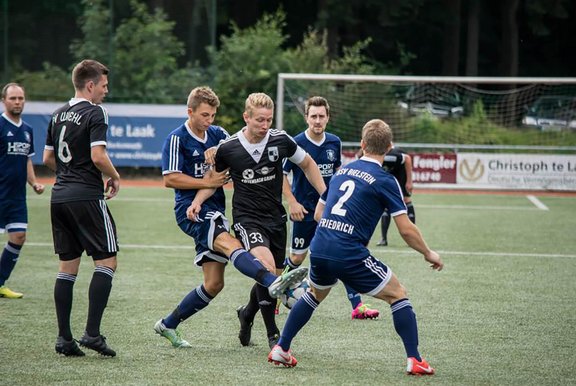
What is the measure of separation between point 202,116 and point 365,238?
1.55m

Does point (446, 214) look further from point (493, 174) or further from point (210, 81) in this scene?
point (210, 81)

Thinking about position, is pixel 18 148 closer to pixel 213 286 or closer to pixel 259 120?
pixel 213 286

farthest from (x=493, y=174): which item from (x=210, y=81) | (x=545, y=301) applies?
(x=545, y=301)

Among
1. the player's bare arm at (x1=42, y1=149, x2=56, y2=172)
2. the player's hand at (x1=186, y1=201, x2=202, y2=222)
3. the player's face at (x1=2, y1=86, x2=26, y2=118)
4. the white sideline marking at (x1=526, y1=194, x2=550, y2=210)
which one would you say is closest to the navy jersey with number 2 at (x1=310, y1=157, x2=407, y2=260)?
the player's hand at (x1=186, y1=201, x2=202, y2=222)

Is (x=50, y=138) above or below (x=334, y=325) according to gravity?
above

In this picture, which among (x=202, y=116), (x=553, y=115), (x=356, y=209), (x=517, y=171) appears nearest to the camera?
(x=356, y=209)

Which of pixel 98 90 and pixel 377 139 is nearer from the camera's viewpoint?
pixel 377 139

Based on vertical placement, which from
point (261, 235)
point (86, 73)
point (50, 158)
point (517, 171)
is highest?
point (86, 73)

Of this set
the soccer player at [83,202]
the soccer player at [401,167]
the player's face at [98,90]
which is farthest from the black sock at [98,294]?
the soccer player at [401,167]

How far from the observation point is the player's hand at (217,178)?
6.96 metres

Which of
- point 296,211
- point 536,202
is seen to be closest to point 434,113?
point 536,202

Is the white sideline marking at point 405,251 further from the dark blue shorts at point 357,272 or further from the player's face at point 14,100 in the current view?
the dark blue shorts at point 357,272

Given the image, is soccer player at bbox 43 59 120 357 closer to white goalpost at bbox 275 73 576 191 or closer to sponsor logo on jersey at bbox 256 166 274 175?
sponsor logo on jersey at bbox 256 166 274 175

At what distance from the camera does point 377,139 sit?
251 inches
